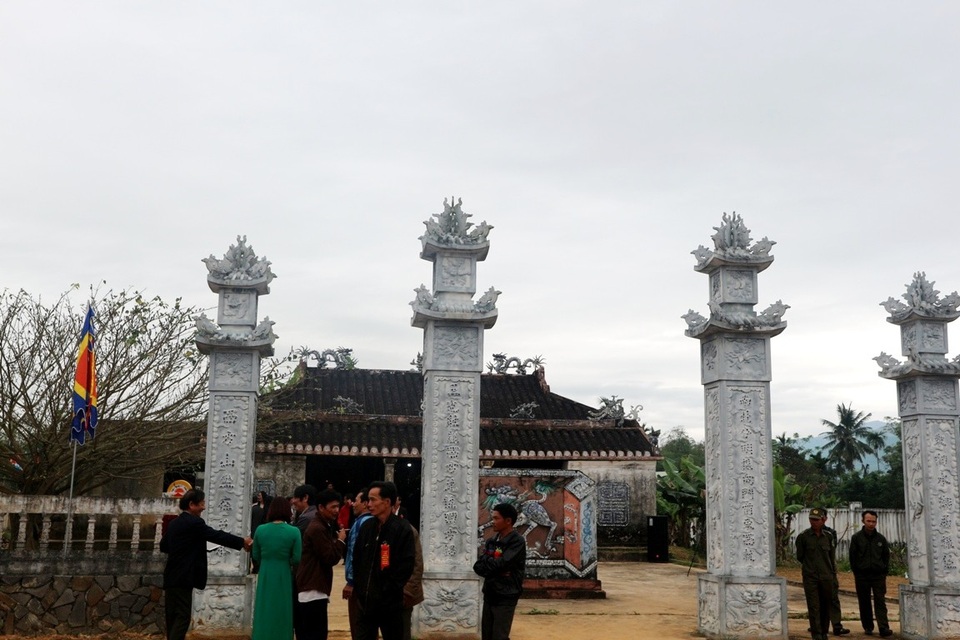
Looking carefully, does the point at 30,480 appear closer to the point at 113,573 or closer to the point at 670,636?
the point at 113,573

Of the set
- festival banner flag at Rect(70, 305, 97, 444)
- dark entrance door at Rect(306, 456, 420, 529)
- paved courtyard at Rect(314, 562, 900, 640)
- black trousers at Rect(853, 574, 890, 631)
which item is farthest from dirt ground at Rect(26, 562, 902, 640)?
dark entrance door at Rect(306, 456, 420, 529)

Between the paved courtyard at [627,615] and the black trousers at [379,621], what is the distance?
10.1 ft

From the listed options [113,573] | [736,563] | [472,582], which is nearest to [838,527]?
[736,563]

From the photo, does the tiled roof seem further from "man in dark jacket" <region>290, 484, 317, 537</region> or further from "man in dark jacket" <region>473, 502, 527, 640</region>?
"man in dark jacket" <region>473, 502, 527, 640</region>

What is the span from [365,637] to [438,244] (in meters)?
4.75

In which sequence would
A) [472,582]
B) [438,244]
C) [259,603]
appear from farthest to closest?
1. [438,244]
2. [472,582]
3. [259,603]

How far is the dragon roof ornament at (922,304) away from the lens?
10.3 meters

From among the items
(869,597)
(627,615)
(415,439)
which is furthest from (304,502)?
(415,439)

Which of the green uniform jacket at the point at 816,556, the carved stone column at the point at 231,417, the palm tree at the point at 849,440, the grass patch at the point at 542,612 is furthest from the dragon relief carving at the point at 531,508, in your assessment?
the palm tree at the point at 849,440

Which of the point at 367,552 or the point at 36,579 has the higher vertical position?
the point at 367,552

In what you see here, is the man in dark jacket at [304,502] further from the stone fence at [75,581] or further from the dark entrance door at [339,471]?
the dark entrance door at [339,471]

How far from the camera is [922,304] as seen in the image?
10328 millimetres

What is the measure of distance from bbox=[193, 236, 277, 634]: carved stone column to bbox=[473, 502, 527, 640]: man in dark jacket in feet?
11.8

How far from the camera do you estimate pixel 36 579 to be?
9.10 meters
